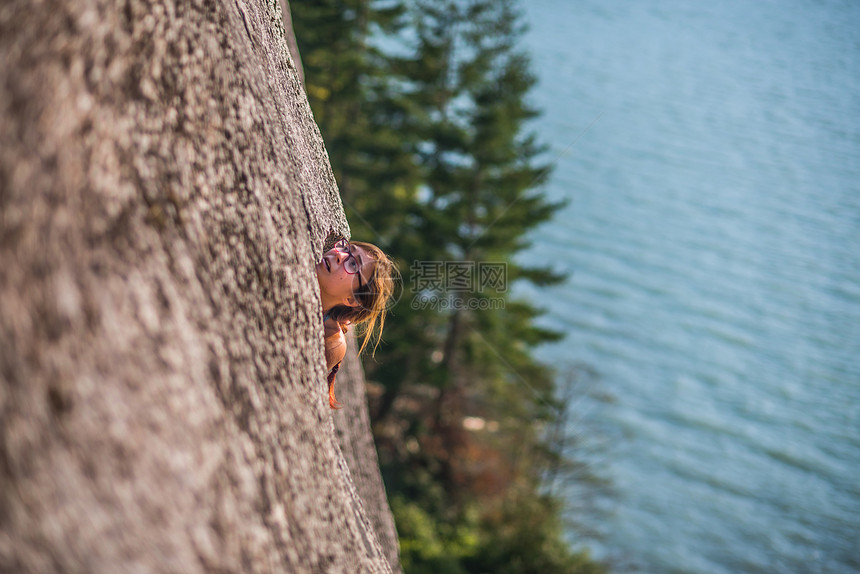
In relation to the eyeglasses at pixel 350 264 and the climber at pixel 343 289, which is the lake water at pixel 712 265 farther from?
the eyeglasses at pixel 350 264

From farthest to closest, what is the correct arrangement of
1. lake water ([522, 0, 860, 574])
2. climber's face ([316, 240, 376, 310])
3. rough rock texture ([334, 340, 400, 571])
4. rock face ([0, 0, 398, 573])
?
lake water ([522, 0, 860, 574]) < rough rock texture ([334, 340, 400, 571]) < climber's face ([316, 240, 376, 310]) < rock face ([0, 0, 398, 573])

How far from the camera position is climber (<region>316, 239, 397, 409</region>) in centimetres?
342

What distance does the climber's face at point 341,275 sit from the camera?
134 inches

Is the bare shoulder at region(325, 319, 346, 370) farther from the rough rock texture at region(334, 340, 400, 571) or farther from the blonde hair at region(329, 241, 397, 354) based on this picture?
the rough rock texture at region(334, 340, 400, 571)

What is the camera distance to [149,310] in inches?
73.7

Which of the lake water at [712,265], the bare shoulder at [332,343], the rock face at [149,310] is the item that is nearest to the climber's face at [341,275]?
the bare shoulder at [332,343]

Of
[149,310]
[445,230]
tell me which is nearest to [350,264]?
[149,310]

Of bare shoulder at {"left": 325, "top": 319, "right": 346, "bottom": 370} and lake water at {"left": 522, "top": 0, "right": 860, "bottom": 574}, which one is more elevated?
bare shoulder at {"left": 325, "top": 319, "right": 346, "bottom": 370}

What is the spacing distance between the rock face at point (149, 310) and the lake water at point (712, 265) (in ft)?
80.4

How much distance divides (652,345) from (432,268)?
78.8 feet

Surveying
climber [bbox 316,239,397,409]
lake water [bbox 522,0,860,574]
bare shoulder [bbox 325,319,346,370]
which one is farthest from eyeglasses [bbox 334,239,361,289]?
lake water [bbox 522,0,860,574]

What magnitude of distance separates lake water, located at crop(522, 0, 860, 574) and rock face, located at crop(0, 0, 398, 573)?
24.5 m

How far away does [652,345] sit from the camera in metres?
37.2

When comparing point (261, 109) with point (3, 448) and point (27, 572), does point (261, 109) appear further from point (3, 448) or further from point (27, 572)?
point (27, 572)
